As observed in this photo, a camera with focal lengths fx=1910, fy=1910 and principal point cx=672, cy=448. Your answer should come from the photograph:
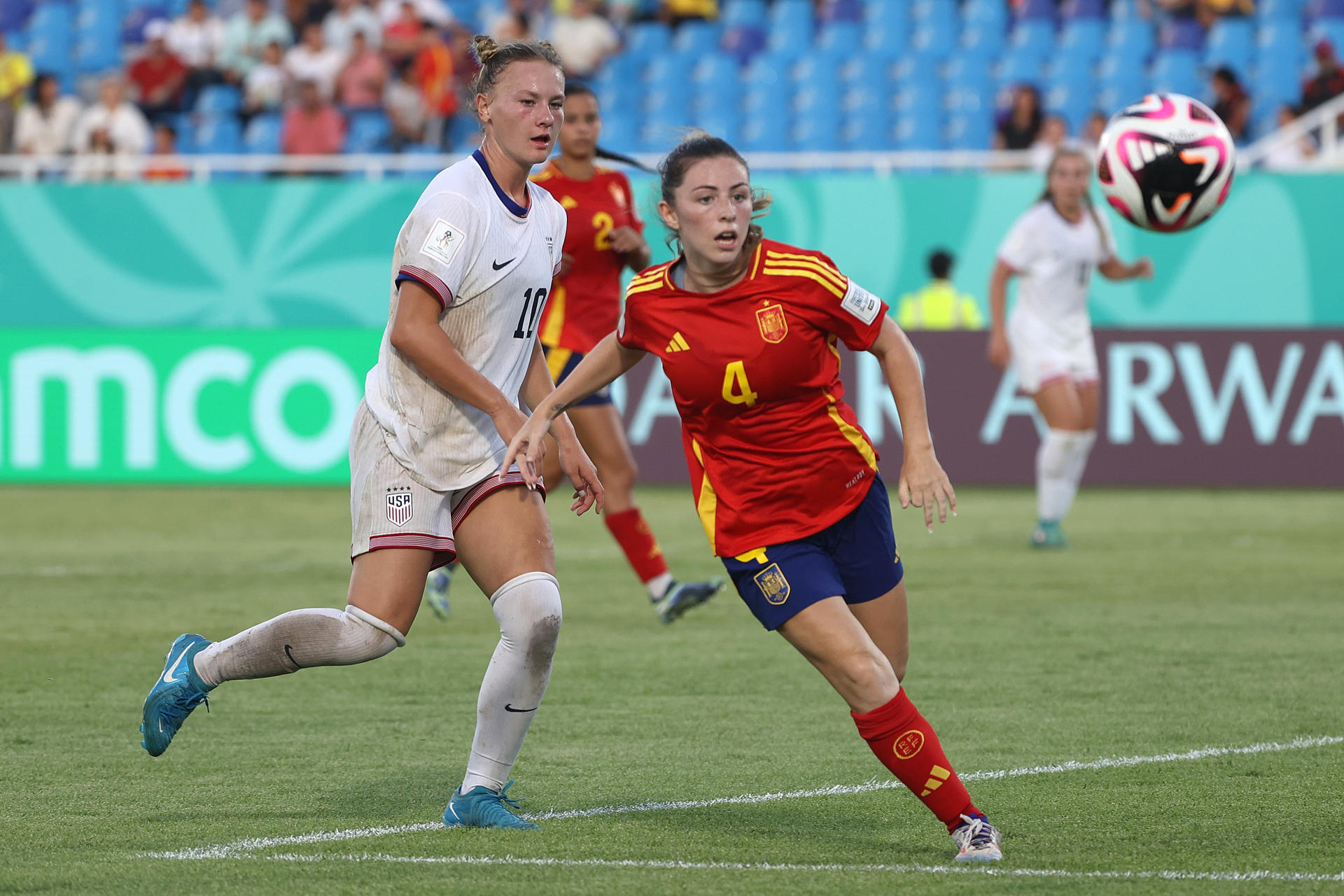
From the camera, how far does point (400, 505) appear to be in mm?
5211

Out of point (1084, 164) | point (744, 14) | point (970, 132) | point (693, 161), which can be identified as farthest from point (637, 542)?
point (744, 14)

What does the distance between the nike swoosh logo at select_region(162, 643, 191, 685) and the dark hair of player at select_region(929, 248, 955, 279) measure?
1270cm

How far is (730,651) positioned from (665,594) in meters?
0.87

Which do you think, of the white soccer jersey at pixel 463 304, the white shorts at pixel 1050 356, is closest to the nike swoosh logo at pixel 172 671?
the white soccer jersey at pixel 463 304

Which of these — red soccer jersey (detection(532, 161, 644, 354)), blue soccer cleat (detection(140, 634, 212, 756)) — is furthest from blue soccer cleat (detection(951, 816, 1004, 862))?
red soccer jersey (detection(532, 161, 644, 354))

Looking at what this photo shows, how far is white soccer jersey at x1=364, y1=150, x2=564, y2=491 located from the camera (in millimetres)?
5145

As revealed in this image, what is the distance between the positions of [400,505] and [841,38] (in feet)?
54.4

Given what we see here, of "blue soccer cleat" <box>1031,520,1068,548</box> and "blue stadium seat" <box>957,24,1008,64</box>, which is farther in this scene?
"blue stadium seat" <box>957,24,1008,64</box>

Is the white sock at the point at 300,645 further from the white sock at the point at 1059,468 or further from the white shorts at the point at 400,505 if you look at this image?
the white sock at the point at 1059,468

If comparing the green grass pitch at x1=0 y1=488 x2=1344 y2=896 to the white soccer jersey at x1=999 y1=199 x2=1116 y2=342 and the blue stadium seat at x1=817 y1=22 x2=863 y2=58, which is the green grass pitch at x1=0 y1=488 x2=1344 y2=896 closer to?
the white soccer jersey at x1=999 y1=199 x2=1116 y2=342

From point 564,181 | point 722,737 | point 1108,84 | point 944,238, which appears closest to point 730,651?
point 722,737

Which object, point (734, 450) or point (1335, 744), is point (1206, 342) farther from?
point (734, 450)

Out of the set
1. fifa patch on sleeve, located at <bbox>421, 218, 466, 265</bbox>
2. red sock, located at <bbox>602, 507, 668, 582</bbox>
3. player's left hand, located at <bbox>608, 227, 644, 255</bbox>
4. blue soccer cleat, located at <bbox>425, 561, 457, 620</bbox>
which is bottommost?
blue soccer cleat, located at <bbox>425, 561, 457, 620</bbox>

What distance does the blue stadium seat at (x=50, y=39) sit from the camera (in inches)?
878
